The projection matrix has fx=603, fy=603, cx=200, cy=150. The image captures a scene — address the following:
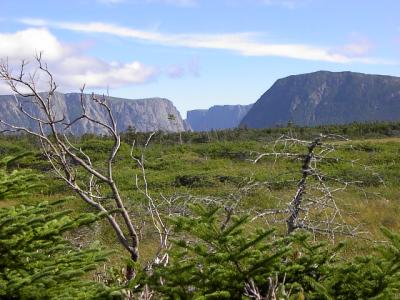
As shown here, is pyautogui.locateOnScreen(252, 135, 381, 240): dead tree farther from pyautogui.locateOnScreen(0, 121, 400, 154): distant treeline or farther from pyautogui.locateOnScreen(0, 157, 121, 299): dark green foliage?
pyautogui.locateOnScreen(0, 121, 400, 154): distant treeline

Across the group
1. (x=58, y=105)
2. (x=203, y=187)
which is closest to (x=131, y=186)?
(x=203, y=187)

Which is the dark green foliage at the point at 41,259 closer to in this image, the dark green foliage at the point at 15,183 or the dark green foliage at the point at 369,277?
the dark green foliage at the point at 15,183

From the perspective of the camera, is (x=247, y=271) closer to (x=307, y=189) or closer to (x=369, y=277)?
(x=369, y=277)

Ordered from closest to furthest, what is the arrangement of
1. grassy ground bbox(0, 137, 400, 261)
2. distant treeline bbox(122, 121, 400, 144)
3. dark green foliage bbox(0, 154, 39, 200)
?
dark green foliage bbox(0, 154, 39, 200), grassy ground bbox(0, 137, 400, 261), distant treeline bbox(122, 121, 400, 144)

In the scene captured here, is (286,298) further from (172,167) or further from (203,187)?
(172,167)

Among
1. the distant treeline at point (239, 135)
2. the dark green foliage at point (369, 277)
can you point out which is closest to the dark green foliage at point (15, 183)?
the dark green foliage at point (369, 277)

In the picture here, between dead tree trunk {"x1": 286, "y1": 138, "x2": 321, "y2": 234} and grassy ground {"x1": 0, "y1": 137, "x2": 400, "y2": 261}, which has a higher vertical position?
dead tree trunk {"x1": 286, "y1": 138, "x2": 321, "y2": 234}

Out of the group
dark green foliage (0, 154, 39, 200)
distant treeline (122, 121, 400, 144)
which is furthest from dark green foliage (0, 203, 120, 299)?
distant treeline (122, 121, 400, 144)

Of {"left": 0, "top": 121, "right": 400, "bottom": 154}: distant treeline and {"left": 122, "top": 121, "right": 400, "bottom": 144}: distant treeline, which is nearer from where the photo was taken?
{"left": 0, "top": 121, "right": 400, "bottom": 154}: distant treeline

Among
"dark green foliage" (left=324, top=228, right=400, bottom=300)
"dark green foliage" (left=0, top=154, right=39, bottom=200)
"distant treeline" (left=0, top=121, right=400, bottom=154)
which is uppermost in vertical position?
"dark green foliage" (left=0, top=154, right=39, bottom=200)

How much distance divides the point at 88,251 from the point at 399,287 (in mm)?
1825

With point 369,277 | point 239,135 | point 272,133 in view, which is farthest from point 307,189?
point 239,135

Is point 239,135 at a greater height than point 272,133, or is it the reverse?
point 272,133

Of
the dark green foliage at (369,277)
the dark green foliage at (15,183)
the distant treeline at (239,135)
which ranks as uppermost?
the dark green foliage at (15,183)
